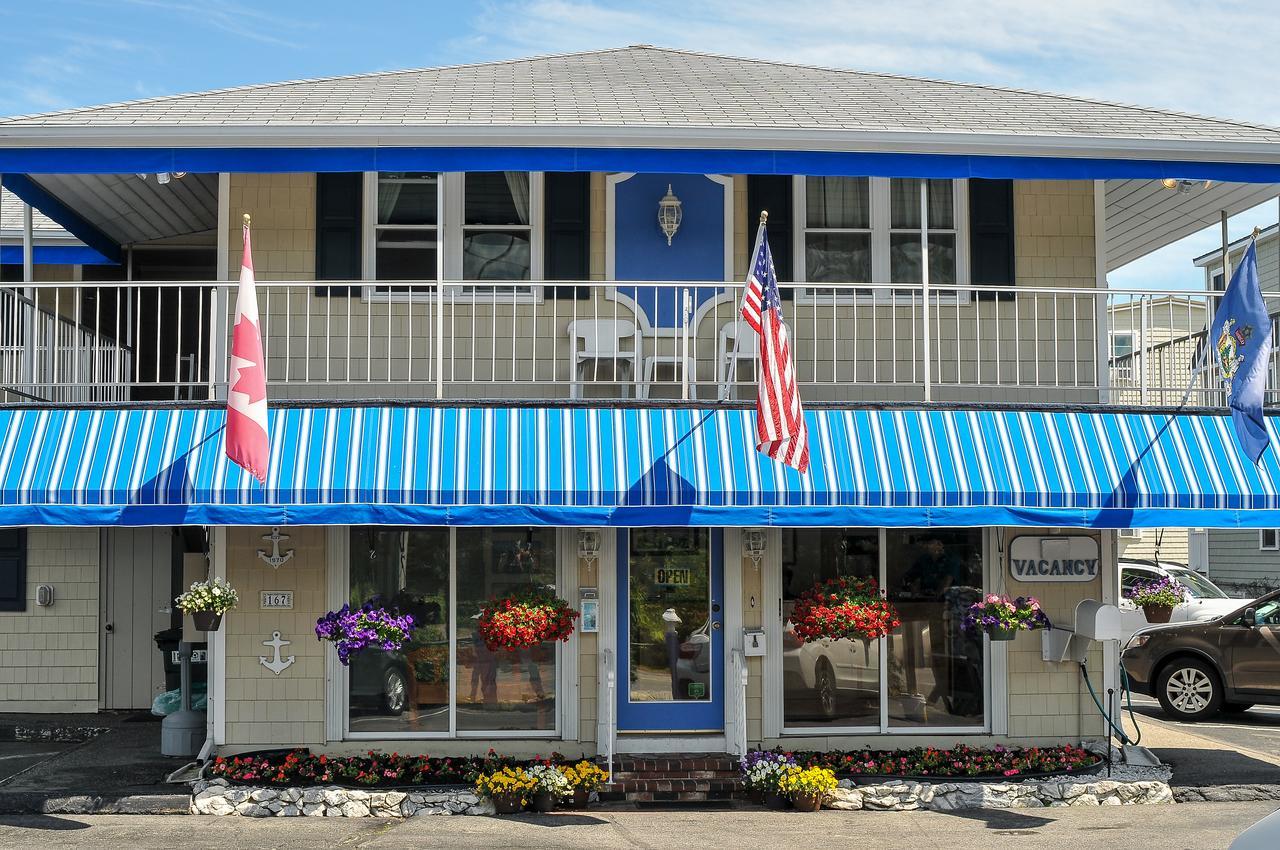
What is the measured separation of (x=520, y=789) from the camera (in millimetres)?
10906

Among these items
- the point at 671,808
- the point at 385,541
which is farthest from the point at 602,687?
the point at 385,541

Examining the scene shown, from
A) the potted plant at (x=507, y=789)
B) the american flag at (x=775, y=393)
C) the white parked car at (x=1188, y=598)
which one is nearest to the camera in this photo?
the american flag at (x=775, y=393)

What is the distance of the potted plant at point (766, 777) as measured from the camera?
1113cm

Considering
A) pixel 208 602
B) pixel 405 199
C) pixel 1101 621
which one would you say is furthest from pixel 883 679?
pixel 405 199

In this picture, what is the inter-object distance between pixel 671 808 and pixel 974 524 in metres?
3.42

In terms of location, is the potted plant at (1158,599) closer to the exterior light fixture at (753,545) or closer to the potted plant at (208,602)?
the exterior light fixture at (753,545)

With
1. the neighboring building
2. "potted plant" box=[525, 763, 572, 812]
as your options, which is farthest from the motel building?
the neighboring building

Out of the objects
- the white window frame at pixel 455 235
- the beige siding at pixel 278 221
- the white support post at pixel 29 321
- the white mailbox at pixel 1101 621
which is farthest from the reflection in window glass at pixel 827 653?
the white support post at pixel 29 321

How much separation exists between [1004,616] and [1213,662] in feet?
18.3

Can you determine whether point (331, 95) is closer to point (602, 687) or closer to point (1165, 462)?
point (602, 687)

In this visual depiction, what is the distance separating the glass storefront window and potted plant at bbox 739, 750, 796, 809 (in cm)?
196

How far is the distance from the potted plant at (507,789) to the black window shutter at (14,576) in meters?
7.54

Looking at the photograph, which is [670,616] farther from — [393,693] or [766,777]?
[393,693]

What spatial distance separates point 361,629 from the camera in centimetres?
1116
